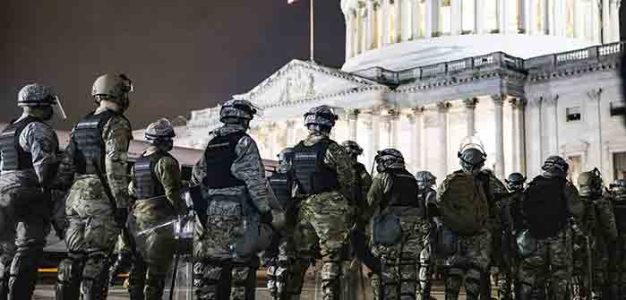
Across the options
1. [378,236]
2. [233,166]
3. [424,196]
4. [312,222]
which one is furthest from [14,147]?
[424,196]

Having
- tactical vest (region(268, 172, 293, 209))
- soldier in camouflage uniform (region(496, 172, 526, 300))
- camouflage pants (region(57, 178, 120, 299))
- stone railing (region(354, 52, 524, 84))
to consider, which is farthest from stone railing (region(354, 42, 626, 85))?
camouflage pants (region(57, 178, 120, 299))

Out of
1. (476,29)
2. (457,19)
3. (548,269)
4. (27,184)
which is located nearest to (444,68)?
(476,29)

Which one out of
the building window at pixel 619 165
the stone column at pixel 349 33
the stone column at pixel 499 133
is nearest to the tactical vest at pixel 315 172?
the building window at pixel 619 165

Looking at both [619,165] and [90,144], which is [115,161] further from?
[619,165]

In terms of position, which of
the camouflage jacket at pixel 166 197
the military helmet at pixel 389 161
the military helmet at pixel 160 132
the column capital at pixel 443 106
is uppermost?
the column capital at pixel 443 106

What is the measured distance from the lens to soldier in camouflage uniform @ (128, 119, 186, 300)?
10.1 meters

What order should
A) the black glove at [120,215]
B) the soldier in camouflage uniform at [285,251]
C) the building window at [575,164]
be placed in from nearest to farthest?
the black glove at [120,215] → the soldier in camouflage uniform at [285,251] → the building window at [575,164]

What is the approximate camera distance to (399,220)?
448 inches

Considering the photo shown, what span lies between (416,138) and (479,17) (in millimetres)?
12586

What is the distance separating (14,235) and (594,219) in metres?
9.56

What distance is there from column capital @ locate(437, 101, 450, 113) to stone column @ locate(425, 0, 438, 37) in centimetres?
1163

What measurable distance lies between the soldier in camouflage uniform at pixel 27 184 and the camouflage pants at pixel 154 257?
121cm

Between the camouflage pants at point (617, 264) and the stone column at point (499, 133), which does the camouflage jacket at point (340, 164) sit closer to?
the camouflage pants at point (617, 264)

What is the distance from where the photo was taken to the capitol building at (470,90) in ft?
152
